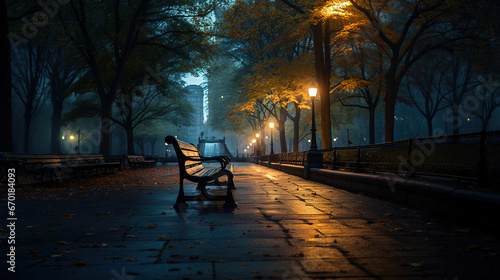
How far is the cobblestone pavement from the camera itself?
324 cm

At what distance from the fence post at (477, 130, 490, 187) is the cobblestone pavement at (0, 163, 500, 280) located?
0.78 metres

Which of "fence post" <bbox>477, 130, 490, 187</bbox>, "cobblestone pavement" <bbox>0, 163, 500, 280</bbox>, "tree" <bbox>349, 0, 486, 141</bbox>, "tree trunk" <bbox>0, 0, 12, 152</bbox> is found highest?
"tree" <bbox>349, 0, 486, 141</bbox>

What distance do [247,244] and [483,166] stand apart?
3.58m

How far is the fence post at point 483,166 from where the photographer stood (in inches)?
219

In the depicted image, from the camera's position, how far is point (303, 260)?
140 inches

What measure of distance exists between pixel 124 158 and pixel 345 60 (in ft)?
48.7

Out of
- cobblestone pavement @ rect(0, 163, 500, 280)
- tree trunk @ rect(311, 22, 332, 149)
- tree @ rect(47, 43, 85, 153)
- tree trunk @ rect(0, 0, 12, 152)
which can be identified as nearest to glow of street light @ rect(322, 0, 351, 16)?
tree trunk @ rect(311, 22, 332, 149)

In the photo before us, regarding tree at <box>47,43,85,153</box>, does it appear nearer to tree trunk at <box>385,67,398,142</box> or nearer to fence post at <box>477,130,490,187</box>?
tree trunk at <box>385,67,398,142</box>

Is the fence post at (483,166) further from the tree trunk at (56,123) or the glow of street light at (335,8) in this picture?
the tree trunk at (56,123)

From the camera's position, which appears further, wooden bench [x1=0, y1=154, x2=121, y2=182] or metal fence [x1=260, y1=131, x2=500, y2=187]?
wooden bench [x1=0, y1=154, x2=121, y2=182]

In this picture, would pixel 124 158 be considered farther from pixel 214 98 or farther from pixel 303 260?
pixel 214 98

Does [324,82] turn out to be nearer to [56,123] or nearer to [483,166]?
[483,166]

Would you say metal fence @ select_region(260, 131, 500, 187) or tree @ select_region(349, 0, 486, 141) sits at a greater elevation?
tree @ select_region(349, 0, 486, 141)

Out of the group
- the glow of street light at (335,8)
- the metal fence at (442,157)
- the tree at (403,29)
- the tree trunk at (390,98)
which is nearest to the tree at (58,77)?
the glow of street light at (335,8)
